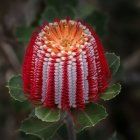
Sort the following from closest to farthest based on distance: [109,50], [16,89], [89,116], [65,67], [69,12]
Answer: [65,67]
[89,116]
[16,89]
[69,12]
[109,50]

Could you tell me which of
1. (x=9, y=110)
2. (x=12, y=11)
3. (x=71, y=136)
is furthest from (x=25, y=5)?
(x=71, y=136)

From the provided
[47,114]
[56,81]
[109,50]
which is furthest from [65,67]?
[109,50]

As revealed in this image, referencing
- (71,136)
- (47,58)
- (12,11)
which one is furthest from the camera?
(12,11)

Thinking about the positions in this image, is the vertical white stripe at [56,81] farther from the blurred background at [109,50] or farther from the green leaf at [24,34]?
the blurred background at [109,50]

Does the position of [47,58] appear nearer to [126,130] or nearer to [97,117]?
[97,117]

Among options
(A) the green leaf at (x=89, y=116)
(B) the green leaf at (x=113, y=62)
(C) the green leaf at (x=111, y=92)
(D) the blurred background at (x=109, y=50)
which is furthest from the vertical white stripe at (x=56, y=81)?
(D) the blurred background at (x=109, y=50)

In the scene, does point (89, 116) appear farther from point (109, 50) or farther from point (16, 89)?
point (109, 50)
